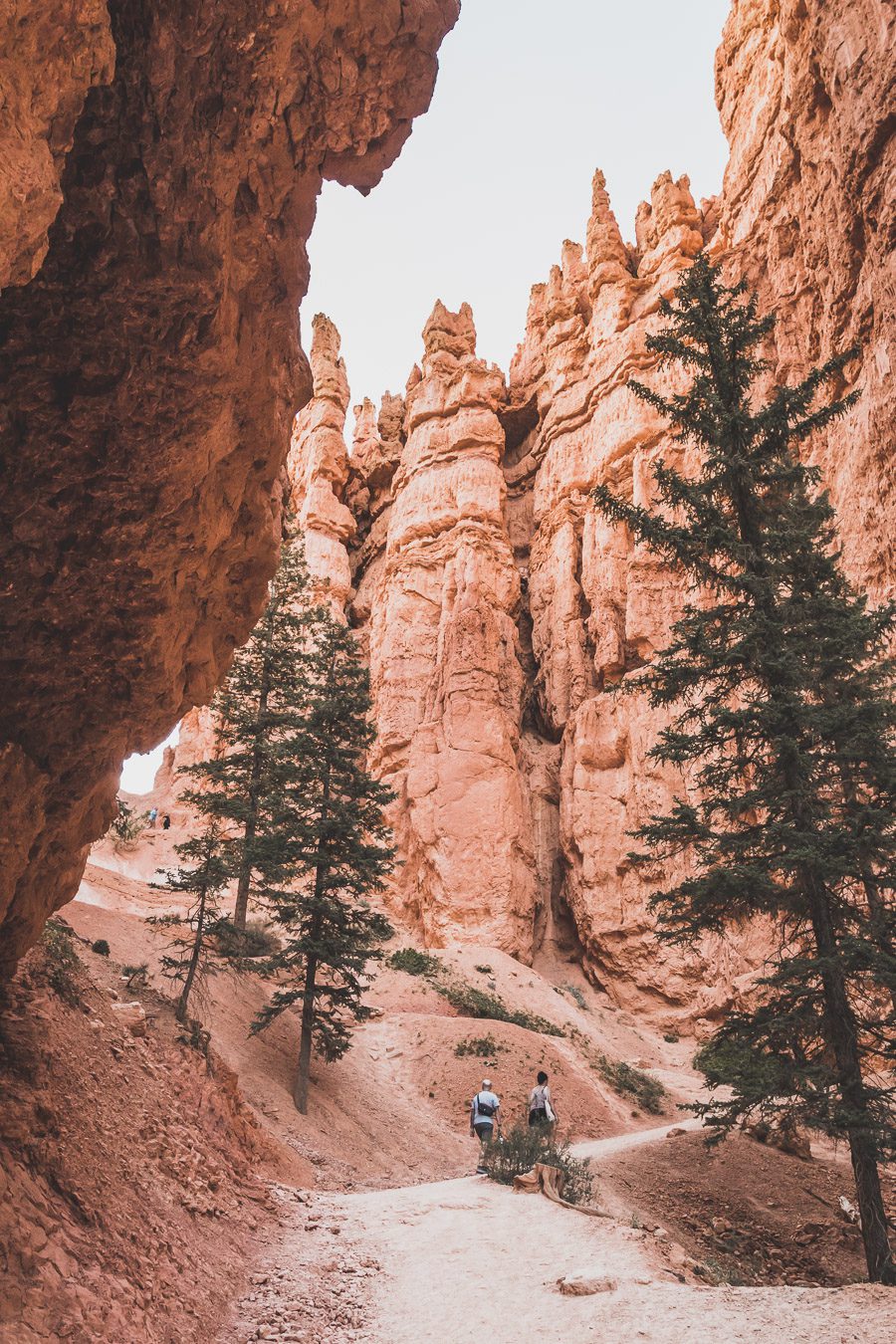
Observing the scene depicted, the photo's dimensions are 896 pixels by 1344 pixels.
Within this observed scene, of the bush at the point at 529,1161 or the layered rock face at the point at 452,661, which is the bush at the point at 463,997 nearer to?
the layered rock face at the point at 452,661

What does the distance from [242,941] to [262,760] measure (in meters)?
6.01

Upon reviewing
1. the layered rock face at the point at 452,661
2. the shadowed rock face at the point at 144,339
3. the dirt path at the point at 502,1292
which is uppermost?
the layered rock face at the point at 452,661

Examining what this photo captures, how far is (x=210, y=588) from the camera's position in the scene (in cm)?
721

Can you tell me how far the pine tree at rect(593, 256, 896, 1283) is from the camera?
27.5 feet

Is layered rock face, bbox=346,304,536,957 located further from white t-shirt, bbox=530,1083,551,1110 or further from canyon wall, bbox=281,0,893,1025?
white t-shirt, bbox=530,1083,551,1110

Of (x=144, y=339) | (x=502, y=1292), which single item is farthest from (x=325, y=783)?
(x=144, y=339)

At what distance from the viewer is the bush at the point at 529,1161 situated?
1028cm

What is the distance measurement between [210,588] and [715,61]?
139 ft

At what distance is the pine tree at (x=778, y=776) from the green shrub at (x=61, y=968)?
285 inches

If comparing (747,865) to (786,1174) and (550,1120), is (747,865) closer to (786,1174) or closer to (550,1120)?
(786,1174)

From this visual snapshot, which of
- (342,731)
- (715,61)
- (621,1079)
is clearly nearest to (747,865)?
(342,731)

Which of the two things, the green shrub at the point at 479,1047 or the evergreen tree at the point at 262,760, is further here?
the green shrub at the point at 479,1047

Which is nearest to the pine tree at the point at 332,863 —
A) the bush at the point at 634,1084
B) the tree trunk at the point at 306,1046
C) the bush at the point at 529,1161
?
the tree trunk at the point at 306,1046

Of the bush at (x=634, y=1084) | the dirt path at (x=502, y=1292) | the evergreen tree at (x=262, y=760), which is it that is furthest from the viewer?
the bush at (x=634, y=1084)
